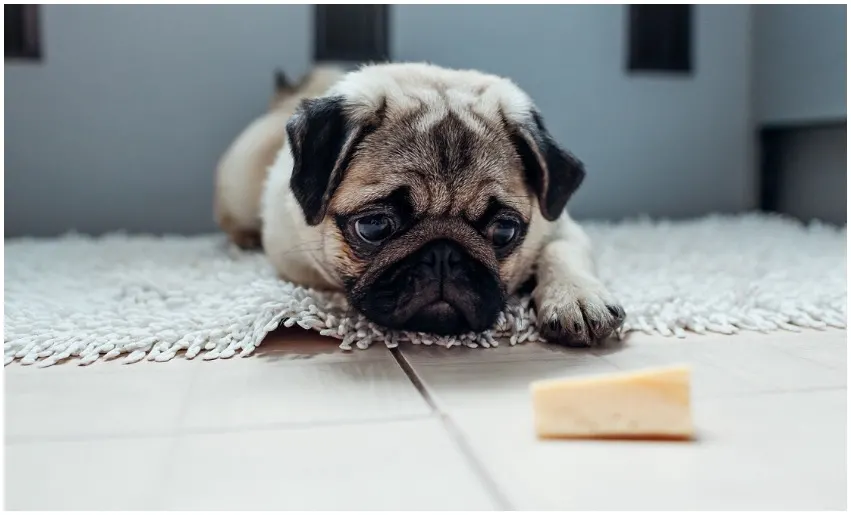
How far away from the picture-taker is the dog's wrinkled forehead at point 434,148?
1610 millimetres

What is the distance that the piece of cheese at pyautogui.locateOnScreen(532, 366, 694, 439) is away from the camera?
3.45 ft

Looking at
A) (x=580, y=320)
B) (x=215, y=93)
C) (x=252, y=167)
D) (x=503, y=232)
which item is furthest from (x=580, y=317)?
(x=215, y=93)

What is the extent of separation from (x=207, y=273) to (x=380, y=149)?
886 mm

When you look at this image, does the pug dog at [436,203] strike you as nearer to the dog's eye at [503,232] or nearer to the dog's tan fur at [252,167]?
the dog's eye at [503,232]

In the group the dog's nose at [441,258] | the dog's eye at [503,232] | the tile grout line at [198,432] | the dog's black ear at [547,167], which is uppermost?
the dog's black ear at [547,167]

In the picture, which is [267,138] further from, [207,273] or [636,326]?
[636,326]

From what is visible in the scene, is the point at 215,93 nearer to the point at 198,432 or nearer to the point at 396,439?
the point at 198,432

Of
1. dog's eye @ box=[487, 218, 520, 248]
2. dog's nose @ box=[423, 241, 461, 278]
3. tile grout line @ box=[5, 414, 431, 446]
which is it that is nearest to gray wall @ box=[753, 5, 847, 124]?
dog's eye @ box=[487, 218, 520, 248]

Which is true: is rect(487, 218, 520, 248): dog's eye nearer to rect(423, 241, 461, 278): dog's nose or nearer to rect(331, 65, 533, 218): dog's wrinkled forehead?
rect(331, 65, 533, 218): dog's wrinkled forehead

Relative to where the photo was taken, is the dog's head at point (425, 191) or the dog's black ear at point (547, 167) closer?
the dog's head at point (425, 191)

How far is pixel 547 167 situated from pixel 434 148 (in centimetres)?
28

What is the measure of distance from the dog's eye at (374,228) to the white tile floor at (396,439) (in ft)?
0.88

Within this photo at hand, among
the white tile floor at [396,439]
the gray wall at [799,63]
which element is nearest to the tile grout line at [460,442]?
the white tile floor at [396,439]

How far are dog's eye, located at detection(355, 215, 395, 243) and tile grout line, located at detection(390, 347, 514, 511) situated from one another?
0.28m
